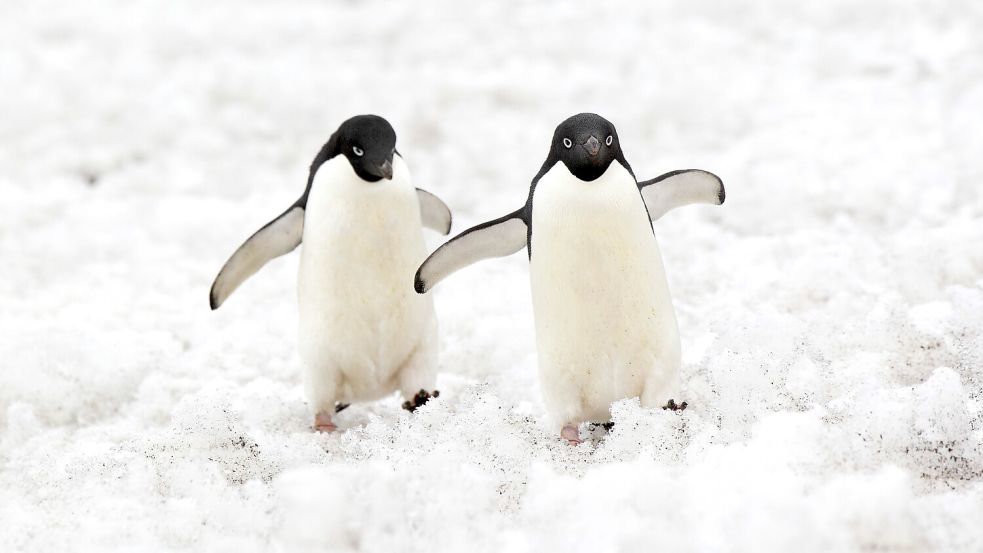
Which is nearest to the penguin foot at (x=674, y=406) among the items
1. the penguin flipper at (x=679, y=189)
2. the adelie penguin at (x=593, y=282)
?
the adelie penguin at (x=593, y=282)

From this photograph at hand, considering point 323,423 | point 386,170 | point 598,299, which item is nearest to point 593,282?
point 598,299

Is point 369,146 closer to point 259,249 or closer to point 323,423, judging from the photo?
point 259,249

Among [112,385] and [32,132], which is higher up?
[32,132]

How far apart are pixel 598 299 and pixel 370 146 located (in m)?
0.83

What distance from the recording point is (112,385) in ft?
11.4

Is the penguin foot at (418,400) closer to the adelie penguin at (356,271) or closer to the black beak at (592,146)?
the adelie penguin at (356,271)

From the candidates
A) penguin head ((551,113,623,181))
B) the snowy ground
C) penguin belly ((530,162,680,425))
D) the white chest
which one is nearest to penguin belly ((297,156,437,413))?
the white chest

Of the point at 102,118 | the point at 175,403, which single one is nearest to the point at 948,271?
the point at 175,403

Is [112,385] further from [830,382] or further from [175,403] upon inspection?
[830,382]

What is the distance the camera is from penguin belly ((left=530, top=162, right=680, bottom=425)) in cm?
259

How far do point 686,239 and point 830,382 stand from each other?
1.91 metres

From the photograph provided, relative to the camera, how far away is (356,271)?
3004 millimetres

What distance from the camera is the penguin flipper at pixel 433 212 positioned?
3348 millimetres

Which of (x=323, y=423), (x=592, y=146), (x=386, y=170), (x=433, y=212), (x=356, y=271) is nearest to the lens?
(x=592, y=146)
